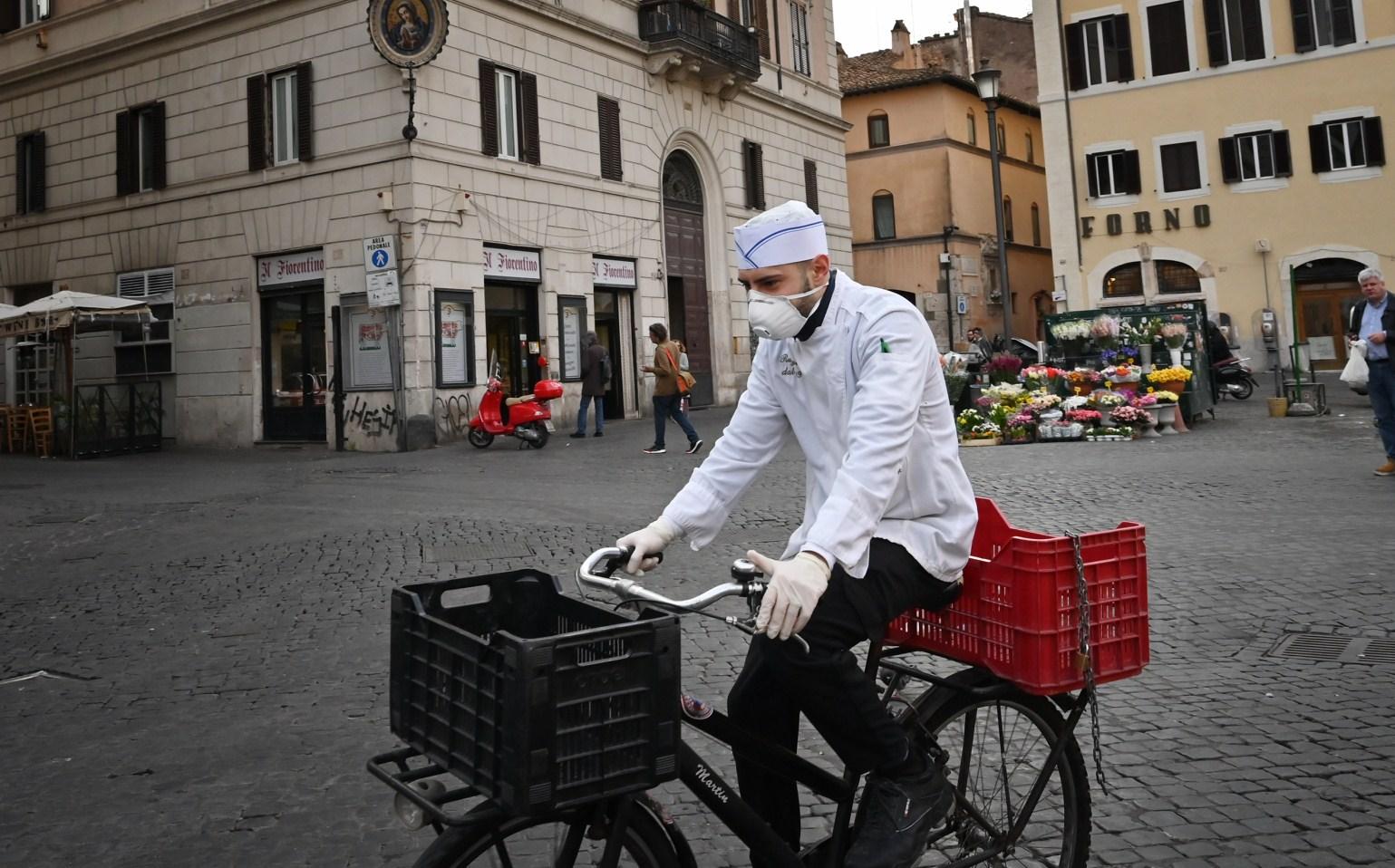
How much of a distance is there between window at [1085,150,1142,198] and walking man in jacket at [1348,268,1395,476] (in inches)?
966

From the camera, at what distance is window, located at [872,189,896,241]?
45156 millimetres

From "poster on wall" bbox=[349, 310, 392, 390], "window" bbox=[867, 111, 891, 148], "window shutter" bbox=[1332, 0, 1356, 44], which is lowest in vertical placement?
"poster on wall" bbox=[349, 310, 392, 390]

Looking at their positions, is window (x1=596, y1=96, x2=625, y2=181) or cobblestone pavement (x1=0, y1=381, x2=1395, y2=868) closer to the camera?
cobblestone pavement (x1=0, y1=381, x2=1395, y2=868)

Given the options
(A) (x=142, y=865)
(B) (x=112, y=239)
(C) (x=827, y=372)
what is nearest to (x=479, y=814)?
(C) (x=827, y=372)

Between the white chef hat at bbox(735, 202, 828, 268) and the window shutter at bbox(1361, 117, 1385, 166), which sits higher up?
the window shutter at bbox(1361, 117, 1385, 166)

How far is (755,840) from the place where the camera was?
2.63 metres

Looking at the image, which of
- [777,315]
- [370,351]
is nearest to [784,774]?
[777,315]

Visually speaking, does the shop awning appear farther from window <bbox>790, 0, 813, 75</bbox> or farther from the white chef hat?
the white chef hat

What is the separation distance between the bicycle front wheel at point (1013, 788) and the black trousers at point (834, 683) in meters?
0.45

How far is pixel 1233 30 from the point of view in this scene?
33.2 m

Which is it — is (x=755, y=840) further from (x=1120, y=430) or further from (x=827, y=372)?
(x=1120, y=430)

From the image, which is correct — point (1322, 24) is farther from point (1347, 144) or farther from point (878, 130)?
point (878, 130)

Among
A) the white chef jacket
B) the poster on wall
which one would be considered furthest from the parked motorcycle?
the white chef jacket

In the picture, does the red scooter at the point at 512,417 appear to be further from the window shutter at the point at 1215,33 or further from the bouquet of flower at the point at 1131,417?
the window shutter at the point at 1215,33
